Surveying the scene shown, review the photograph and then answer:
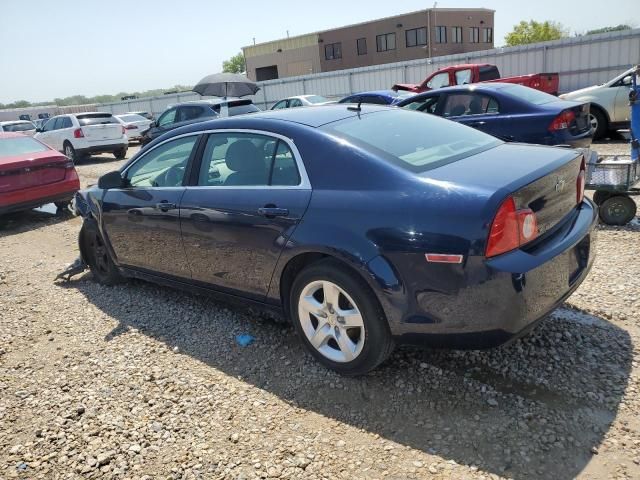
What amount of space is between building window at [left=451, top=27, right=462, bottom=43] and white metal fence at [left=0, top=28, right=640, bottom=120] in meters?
31.8

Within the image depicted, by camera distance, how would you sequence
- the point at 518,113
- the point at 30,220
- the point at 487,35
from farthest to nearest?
the point at 487,35 < the point at 30,220 < the point at 518,113

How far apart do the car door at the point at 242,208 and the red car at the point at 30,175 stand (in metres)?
5.85

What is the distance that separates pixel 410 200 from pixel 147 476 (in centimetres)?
196

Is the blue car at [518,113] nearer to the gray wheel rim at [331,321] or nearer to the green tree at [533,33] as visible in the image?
the gray wheel rim at [331,321]

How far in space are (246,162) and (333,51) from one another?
54.7 metres

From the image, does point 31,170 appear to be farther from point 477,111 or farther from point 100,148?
point 100,148

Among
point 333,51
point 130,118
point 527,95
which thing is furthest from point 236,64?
point 527,95

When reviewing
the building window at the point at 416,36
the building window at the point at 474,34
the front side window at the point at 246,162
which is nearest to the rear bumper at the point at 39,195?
the front side window at the point at 246,162

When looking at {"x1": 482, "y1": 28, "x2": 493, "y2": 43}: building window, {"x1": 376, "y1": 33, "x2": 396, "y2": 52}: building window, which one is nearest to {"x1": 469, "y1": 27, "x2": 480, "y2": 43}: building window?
{"x1": 482, "y1": 28, "x2": 493, "y2": 43}: building window

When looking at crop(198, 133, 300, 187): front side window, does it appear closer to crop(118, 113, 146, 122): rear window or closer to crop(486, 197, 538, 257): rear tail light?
crop(486, 197, 538, 257): rear tail light

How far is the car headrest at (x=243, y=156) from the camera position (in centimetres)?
359

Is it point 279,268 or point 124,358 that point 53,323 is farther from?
point 279,268

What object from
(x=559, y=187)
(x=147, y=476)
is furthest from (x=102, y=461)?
(x=559, y=187)

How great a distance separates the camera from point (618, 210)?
570 cm
